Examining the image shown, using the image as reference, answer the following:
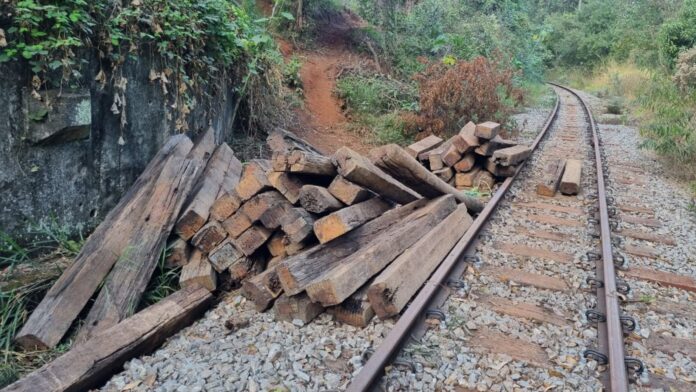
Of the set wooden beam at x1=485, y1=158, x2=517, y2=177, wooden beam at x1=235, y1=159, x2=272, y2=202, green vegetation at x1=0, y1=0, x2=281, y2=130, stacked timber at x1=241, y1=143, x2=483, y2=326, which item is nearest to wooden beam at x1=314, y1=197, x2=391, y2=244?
stacked timber at x1=241, y1=143, x2=483, y2=326

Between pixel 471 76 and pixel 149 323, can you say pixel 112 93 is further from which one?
pixel 471 76

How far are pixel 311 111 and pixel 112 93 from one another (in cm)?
717

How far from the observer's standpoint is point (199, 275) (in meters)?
4.20

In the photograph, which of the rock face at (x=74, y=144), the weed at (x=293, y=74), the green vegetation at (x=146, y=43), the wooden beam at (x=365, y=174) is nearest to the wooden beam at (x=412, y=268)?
the wooden beam at (x=365, y=174)

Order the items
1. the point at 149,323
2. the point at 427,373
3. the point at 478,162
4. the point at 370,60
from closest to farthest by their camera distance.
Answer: the point at 427,373
the point at 149,323
the point at 478,162
the point at 370,60

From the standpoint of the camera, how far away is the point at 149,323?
3.53 metres

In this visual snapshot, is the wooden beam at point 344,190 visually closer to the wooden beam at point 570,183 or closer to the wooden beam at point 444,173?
the wooden beam at point 444,173

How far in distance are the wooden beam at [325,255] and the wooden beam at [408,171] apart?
40 centimetres

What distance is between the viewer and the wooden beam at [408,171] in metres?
4.95

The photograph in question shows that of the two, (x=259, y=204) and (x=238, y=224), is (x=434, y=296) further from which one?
(x=238, y=224)

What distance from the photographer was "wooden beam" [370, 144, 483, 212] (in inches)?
195

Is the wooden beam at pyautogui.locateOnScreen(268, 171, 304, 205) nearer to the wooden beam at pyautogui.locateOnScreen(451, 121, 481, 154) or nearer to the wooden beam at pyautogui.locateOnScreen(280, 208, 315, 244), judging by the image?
the wooden beam at pyautogui.locateOnScreen(280, 208, 315, 244)

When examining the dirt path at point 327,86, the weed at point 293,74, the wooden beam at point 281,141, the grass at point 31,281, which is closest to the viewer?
the grass at point 31,281

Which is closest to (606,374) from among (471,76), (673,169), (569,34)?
(673,169)
